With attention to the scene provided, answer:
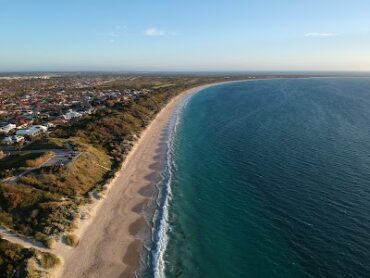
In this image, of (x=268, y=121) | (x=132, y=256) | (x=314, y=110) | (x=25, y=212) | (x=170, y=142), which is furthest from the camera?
(x=314, y=110)

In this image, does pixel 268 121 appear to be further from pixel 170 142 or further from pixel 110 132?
pixel 110 132

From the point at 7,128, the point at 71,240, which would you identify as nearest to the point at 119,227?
the point at 71,240

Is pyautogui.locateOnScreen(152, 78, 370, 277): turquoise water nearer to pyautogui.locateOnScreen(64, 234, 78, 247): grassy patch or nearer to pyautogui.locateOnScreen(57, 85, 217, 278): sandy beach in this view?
pyautogui.locateOnScreen(57, 85, 217, 278): sandy beach

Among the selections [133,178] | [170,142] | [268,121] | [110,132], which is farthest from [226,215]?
[268,121]

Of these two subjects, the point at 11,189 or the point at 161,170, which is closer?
the point at 11,189

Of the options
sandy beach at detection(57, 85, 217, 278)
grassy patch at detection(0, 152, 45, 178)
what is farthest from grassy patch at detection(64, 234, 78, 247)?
grassy patch at detection(0, 152, 45, 178)

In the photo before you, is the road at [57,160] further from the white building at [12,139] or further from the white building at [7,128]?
the white building at [7,128]

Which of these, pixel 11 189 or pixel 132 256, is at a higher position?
pixel 11 189
